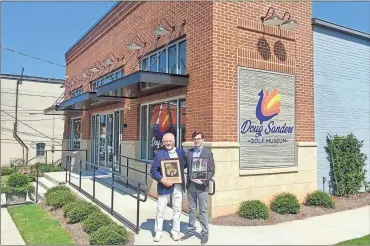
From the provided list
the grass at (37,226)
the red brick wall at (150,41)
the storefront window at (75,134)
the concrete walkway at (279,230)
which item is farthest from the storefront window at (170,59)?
the storefront window at (75,134)

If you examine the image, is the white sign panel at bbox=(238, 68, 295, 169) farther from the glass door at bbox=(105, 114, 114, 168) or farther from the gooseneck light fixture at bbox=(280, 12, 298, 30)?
the glass door at bbox=(105, 114, 114, 168)

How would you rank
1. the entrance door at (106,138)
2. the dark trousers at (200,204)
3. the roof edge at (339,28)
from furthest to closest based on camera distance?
the entrance door at (106,138)
the roof edge at (339,28)
the dark trousers at (200,204)

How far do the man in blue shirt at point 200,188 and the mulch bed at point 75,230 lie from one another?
115 centimetres

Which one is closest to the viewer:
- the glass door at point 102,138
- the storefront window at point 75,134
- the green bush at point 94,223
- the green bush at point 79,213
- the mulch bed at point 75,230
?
the mulch bed at point 75,230

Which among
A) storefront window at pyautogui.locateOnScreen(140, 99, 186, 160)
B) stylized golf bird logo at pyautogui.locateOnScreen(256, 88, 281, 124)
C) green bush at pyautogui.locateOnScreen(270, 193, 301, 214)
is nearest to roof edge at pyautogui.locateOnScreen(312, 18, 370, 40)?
stylized golf bird logo at pyautogui.locateOnScreen(256, 88, 281, 124)

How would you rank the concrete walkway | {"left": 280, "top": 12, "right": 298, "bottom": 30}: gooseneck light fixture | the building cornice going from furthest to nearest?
the building cornice < {"left": 280, "top": 12, "right": 298, "bottom": 30}: gooseneck light fixture < the concrete walkway

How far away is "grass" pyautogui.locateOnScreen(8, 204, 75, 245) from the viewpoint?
6008 mm

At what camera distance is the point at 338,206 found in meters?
8.50

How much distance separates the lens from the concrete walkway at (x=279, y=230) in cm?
569

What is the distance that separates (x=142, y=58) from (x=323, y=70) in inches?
217

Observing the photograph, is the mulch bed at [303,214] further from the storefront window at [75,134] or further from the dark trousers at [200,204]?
the storefront window at [75,134]

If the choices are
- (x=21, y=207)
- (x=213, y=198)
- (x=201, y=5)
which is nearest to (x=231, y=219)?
(x=213, y=198)

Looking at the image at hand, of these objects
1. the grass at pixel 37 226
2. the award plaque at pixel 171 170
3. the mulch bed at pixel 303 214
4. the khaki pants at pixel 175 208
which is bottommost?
the grass at pixel 37 226

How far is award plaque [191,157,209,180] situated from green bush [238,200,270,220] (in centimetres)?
202
